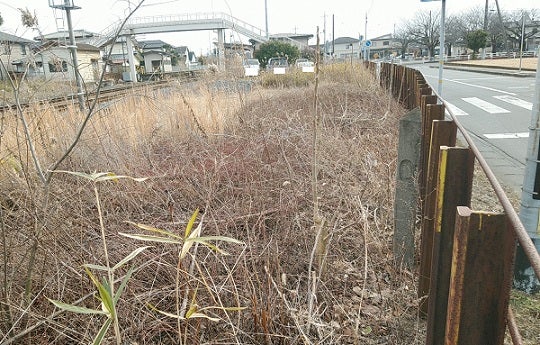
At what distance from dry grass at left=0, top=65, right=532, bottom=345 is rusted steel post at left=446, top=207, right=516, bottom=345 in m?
0.59

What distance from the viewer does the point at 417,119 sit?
2.50 meters

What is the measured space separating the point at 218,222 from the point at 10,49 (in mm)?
1548

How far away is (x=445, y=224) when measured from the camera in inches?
59.0

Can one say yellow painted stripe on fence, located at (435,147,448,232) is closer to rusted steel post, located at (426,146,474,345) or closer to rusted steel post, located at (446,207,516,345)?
rusted steel post, located at (426,146,474,345)

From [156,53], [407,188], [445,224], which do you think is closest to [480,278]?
[445,224]

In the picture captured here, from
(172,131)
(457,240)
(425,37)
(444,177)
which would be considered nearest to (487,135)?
(172,131)

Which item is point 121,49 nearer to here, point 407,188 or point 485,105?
point 407,188

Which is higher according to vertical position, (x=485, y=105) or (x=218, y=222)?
(x=218, y=222)

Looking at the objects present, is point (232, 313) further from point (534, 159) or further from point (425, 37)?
point (425, 37)

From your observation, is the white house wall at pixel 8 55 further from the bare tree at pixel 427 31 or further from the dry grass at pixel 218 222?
the bare tree at pixel 427 31

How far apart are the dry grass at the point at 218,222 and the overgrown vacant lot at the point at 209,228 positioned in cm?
1

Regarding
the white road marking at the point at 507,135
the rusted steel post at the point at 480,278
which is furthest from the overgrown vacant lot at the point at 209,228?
the white road marking at the point at 507,135

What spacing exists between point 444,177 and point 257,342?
1.06 m

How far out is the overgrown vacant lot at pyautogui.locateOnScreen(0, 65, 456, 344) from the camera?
1921 mm
